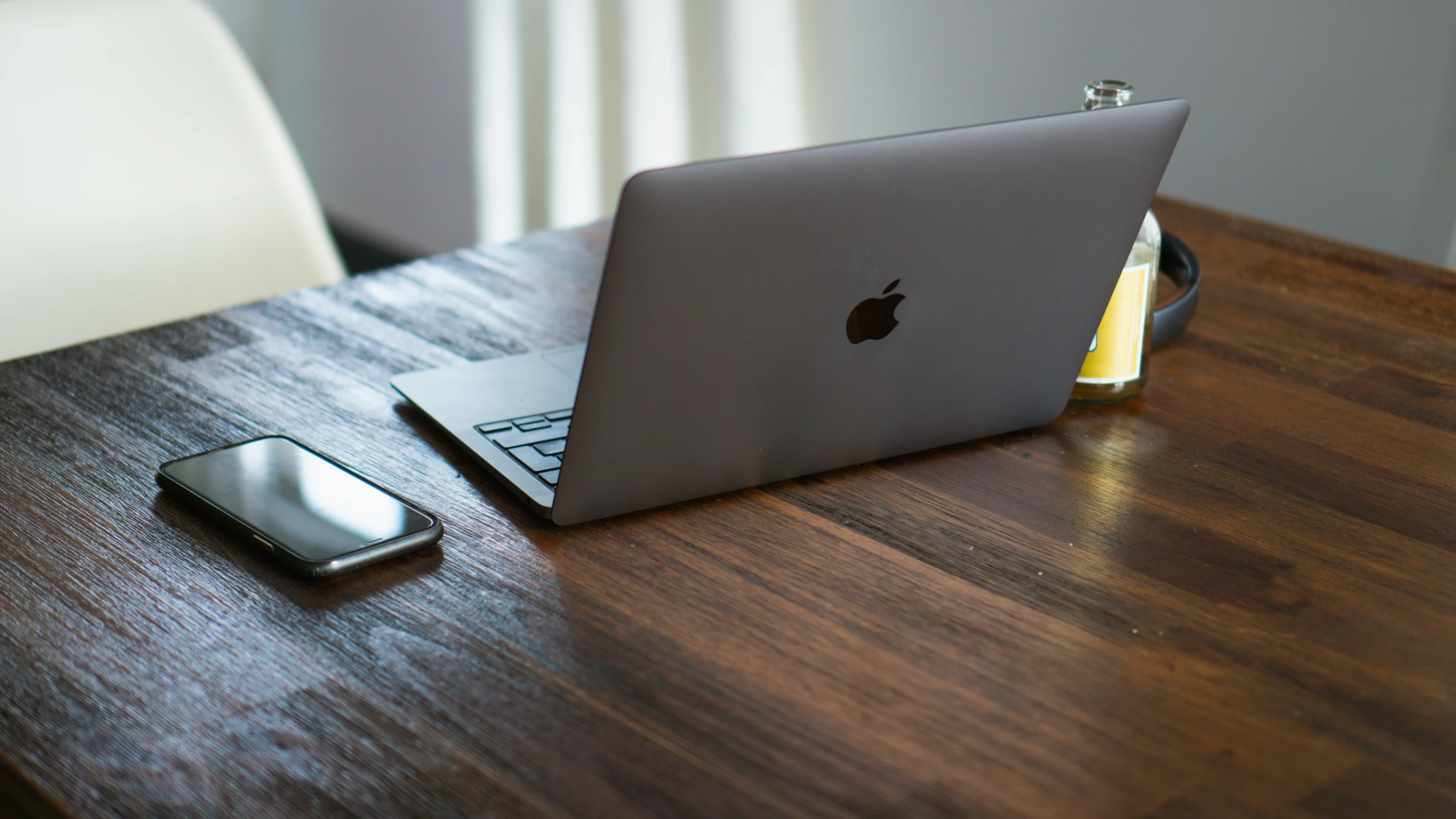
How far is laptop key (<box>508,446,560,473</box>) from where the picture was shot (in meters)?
0.78

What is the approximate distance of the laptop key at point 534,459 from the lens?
30.7 inches

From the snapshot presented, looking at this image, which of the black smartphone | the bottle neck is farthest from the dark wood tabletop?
the bottle neck

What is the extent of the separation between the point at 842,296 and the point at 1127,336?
0.98 ft

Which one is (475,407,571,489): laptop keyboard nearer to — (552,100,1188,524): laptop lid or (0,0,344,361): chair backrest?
(552,100,1188,524): laptop lid

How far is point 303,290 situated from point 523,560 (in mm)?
525

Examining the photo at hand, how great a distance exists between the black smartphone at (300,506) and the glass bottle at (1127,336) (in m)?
0.49

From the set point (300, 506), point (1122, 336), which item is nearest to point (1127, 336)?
point (1122, 336)

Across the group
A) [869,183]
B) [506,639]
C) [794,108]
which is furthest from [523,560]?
[794,108]

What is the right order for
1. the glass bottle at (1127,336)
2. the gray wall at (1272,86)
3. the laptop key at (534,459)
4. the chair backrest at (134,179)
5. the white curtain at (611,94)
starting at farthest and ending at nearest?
1. the white curtain at (611,94)
2. the gray wall at (1272,86)
3. the chair backrest at (134,179)
4. the glass bottle at (1127,336)
5. the laptop key at (534,459)

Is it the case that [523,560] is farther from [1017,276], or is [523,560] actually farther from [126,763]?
[1017,276]

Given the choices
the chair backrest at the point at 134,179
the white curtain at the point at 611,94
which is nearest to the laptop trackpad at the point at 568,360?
the chair backrest at the point at 134,179

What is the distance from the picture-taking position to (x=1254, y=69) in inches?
62.4

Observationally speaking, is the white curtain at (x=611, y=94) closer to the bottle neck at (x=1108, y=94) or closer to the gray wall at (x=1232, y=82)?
the gray wall at (x=1232, y=82)

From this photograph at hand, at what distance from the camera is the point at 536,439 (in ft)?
2.68
